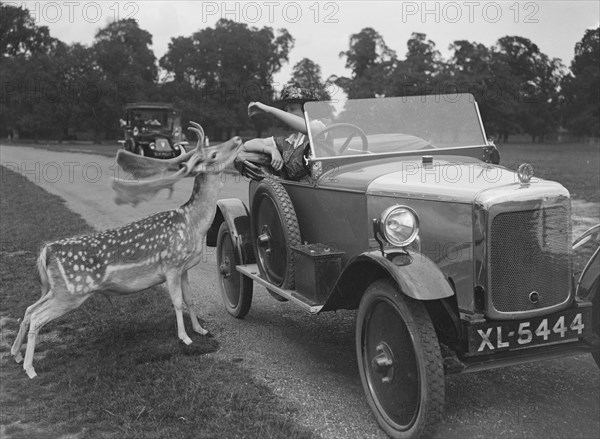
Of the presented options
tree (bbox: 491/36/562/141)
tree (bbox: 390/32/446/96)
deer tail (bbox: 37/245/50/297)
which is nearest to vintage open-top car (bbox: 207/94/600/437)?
deer tail (bbox: 37/245/50/297)

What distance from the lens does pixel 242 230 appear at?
232 inches

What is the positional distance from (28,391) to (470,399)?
311 centimetres

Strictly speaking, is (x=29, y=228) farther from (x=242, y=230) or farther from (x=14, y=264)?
(x=242, y=230)

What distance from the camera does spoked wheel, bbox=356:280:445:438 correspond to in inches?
126

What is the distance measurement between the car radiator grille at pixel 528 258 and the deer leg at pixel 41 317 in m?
3.15

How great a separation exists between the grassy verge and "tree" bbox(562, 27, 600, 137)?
209 feet

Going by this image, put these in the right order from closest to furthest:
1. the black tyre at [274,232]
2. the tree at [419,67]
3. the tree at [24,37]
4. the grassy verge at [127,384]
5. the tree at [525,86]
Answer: the grassy verge at [127,384]
the black tyre at [274,232]
the tree at [419,67]
the tree at [525,86]
the tree at [24,37]

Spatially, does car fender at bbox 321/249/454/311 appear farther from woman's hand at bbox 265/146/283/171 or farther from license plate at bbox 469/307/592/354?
woman's hand at bbox 265/146/283/171

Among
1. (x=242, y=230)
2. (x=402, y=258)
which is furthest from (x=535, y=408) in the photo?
(x=242, y=230)

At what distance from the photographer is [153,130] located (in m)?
32.0

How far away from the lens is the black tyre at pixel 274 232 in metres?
4.74

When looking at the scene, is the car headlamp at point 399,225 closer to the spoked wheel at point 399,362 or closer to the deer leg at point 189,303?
the spoked wheel at point 399,362

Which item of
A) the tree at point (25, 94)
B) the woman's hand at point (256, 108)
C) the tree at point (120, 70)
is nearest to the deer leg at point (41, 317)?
the woman's hand at point (256, 108)

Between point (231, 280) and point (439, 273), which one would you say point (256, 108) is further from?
point (439, 273)
